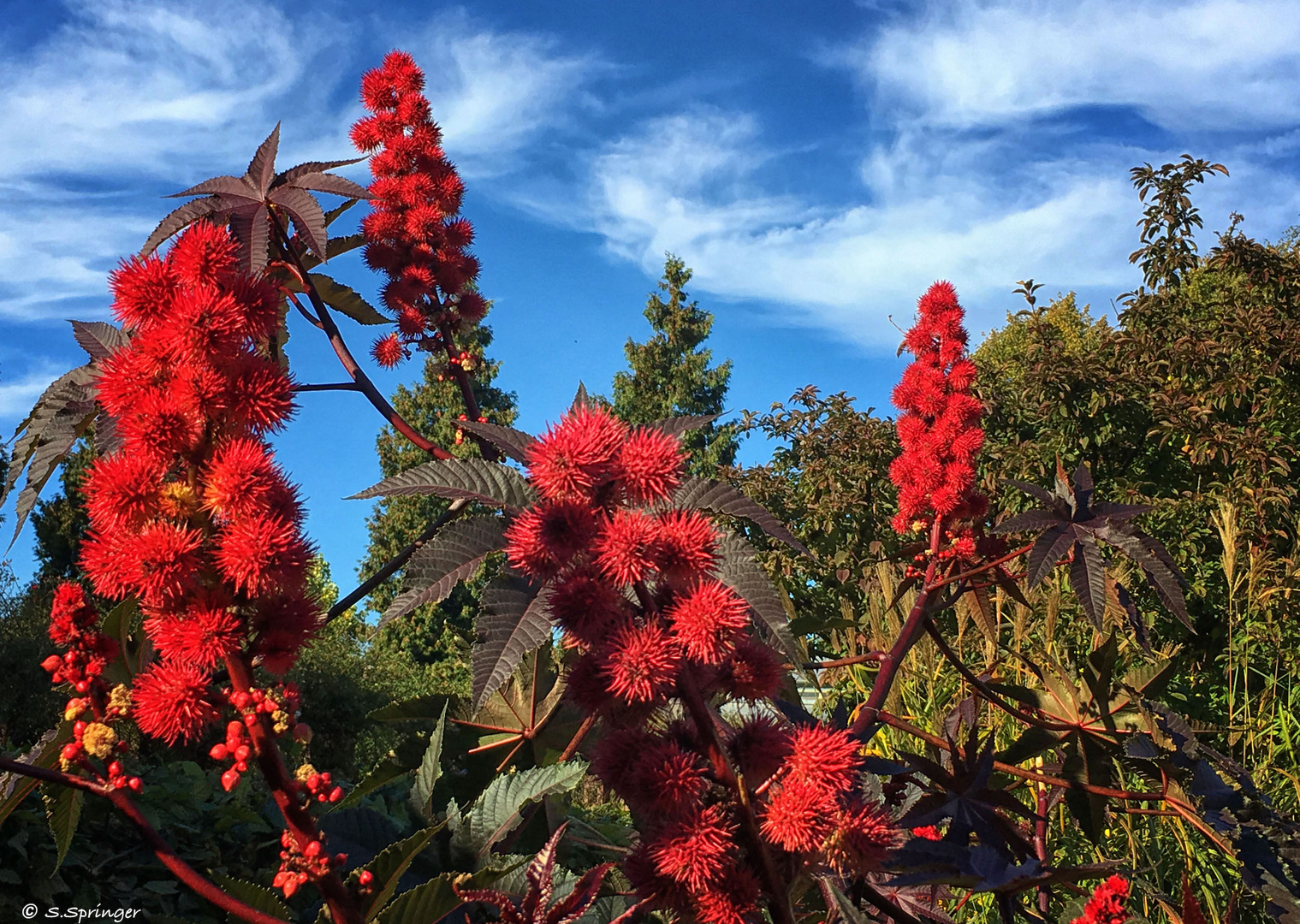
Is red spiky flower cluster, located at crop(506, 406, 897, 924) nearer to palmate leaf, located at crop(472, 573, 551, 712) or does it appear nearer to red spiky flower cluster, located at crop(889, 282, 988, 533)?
palmate leaf, located at crop(472, 573, 551, 712)

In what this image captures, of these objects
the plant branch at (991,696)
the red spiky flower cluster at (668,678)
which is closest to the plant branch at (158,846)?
the red spiky flower cluster at (668,678)

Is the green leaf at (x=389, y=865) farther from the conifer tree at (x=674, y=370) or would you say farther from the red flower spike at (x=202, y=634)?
the conifer tree at (x=674, y=370)

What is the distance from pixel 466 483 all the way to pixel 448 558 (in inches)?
5.1

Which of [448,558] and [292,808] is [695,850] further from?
[448,558]

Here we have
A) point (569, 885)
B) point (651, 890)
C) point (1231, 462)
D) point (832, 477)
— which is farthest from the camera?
point (832, 477)

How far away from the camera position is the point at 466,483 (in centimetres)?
163

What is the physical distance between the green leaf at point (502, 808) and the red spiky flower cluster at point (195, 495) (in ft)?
1.79

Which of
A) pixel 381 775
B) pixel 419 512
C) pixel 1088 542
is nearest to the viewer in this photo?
pixel 381 775

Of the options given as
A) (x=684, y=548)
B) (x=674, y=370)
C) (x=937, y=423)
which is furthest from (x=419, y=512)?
(x=684, y=548)

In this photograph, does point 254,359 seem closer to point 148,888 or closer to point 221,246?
point 221,246

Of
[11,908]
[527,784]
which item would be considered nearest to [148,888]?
[11,908]

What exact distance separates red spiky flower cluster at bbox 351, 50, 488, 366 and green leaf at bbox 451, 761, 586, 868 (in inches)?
56.8

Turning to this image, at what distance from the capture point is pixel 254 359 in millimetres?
1286

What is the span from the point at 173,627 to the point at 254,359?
35 centimetres
